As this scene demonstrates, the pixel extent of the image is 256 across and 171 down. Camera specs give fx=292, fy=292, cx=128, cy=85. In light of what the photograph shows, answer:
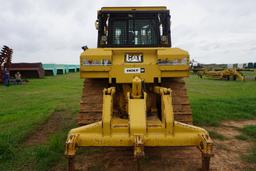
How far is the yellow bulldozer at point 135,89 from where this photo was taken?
13.3 feet

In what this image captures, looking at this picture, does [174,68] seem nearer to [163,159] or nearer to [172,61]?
[172,61]

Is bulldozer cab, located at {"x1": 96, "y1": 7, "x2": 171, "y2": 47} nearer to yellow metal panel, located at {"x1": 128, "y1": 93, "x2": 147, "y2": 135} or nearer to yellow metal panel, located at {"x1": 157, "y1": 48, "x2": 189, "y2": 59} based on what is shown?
yellow metal panel, located at {"x1": 157, "y1": 48, "x2": 189, "y2": 59}

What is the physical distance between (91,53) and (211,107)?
5929 millimetres

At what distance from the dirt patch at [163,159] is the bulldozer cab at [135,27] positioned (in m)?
2.37

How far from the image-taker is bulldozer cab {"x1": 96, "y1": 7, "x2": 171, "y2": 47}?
6.34 m

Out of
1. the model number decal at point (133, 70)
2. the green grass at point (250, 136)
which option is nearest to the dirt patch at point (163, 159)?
the green grass at point (250, 136)

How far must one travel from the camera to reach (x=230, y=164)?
187 inches

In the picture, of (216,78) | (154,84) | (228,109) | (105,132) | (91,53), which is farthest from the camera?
(216,78)

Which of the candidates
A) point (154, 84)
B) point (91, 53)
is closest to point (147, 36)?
point (154, 84)

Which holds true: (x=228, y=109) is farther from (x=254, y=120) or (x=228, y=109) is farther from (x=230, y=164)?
(x=230, y=164)

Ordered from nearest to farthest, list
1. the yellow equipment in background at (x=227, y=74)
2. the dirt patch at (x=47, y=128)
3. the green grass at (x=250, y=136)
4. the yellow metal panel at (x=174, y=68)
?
the yellow metal panel at (x=174, y=68) < the green grass at (x=250, y=136) < the dirt patch at (x=47, y=128) < the yellow equipment in background at (x=227, y=74)

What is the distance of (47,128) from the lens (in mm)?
Result: 7387

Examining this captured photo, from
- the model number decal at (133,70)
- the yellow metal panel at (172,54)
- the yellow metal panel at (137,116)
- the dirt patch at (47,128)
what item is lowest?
the dirt patch at (47,128)

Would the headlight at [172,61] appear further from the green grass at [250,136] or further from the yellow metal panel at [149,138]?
the green grass at [250,136]
